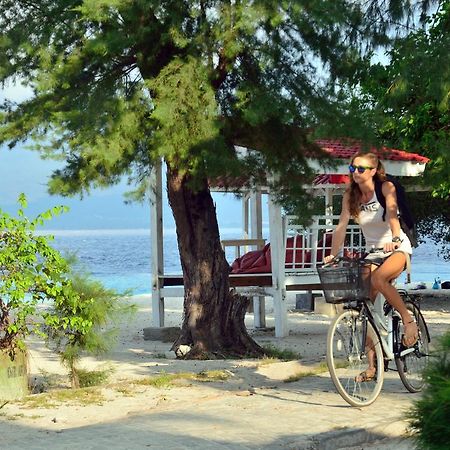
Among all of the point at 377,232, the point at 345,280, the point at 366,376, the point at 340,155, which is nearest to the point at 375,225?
the point at 377,232

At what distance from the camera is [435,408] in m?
3.51

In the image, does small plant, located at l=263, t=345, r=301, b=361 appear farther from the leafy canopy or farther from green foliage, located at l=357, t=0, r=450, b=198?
green foliage, located at l=357, t=0, r=450, b=198

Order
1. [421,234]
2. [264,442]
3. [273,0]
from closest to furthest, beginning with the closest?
[264,442]
[273,0]
[421,234]

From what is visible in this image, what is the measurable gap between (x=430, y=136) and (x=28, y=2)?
25.4ft

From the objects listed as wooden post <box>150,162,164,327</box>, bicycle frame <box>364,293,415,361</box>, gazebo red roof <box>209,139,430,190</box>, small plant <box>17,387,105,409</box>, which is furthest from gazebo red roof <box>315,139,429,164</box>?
small plant <box>17,387,105,409</box>

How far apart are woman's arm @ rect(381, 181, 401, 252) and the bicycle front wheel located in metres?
0.56

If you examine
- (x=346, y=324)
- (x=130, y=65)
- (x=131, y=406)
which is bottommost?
(x=131, y=406)

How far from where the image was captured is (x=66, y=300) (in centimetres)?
879

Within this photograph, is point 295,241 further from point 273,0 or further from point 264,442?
point 264,442

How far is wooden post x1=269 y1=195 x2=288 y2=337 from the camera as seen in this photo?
49.5 ft

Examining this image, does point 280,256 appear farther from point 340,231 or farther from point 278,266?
point 340,231

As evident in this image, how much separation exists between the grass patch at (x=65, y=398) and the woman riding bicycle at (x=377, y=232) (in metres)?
2.18

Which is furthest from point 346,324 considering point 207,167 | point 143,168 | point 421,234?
point 421,234

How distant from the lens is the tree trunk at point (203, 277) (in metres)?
12.6
